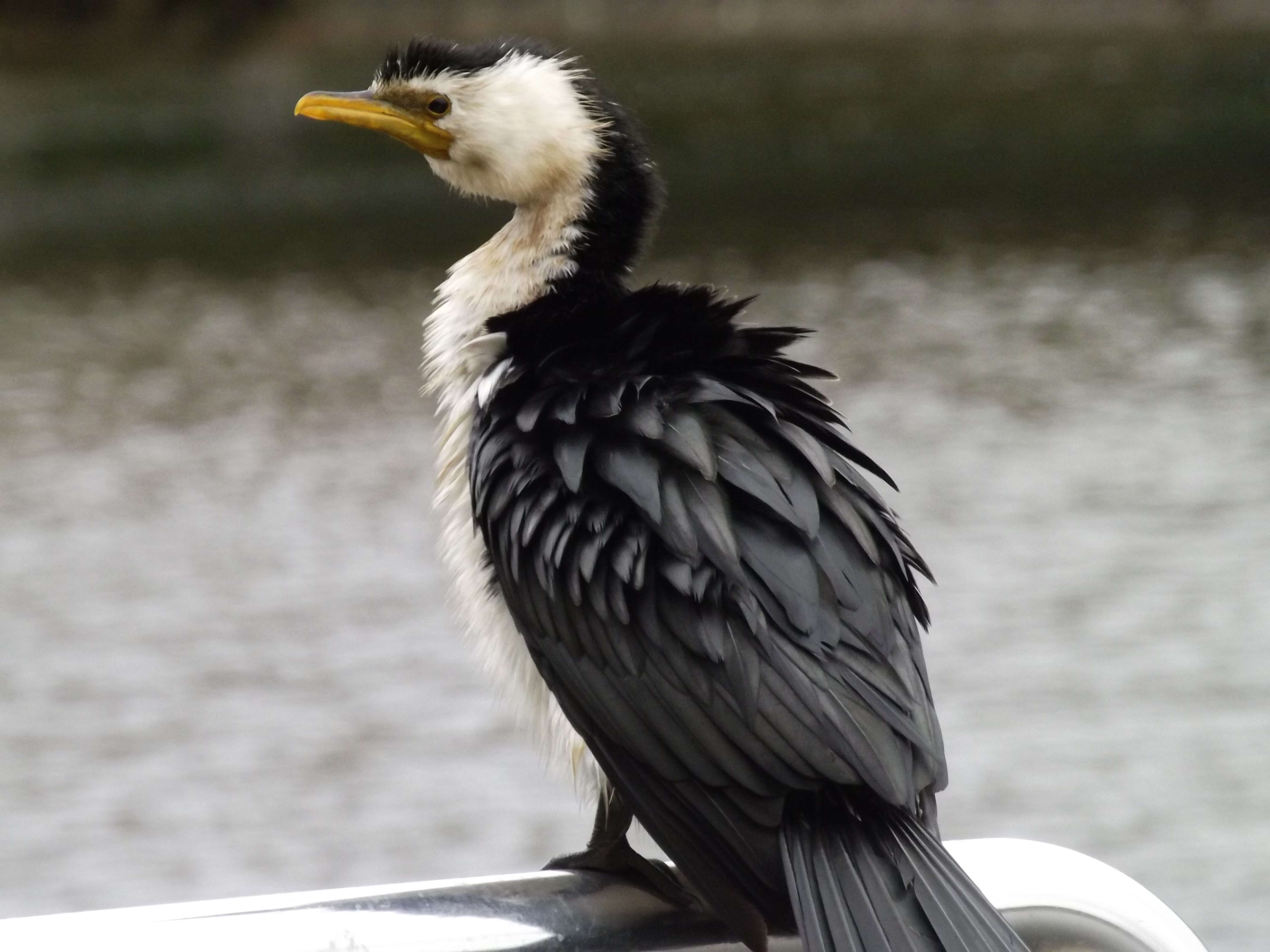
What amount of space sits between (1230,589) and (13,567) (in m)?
6.56

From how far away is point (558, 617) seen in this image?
7.53ft

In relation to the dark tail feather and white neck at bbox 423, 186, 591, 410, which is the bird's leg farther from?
white neck at bbox 423, 186, 591, 410

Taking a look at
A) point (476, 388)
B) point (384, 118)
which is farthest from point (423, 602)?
point (476, 388)

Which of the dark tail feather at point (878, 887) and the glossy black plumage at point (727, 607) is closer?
the dark tail feather at point (878, 887)

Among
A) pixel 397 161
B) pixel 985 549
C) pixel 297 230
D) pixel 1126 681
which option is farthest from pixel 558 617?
pixel 397 161

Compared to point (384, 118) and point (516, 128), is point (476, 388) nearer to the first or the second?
point (516, 128)

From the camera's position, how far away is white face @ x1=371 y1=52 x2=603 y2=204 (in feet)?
9.45

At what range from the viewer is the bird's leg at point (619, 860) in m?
2.00

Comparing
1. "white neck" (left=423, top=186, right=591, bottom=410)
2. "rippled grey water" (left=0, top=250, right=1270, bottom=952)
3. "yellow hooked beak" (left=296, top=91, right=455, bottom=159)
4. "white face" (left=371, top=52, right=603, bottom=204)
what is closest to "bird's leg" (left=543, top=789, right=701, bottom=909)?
"white neck" (left=423, top=186, right=591, bottom=410)

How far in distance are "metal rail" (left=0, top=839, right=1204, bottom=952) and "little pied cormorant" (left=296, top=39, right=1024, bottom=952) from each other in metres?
0.05

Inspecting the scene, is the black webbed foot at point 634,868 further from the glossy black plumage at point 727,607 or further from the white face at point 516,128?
the white face at point 516,128

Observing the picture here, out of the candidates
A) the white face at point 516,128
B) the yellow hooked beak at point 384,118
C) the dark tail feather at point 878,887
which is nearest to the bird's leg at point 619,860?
the dark tail feather at point 878,887

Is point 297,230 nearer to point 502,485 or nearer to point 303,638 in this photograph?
point 303,638

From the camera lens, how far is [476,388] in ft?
8.61
